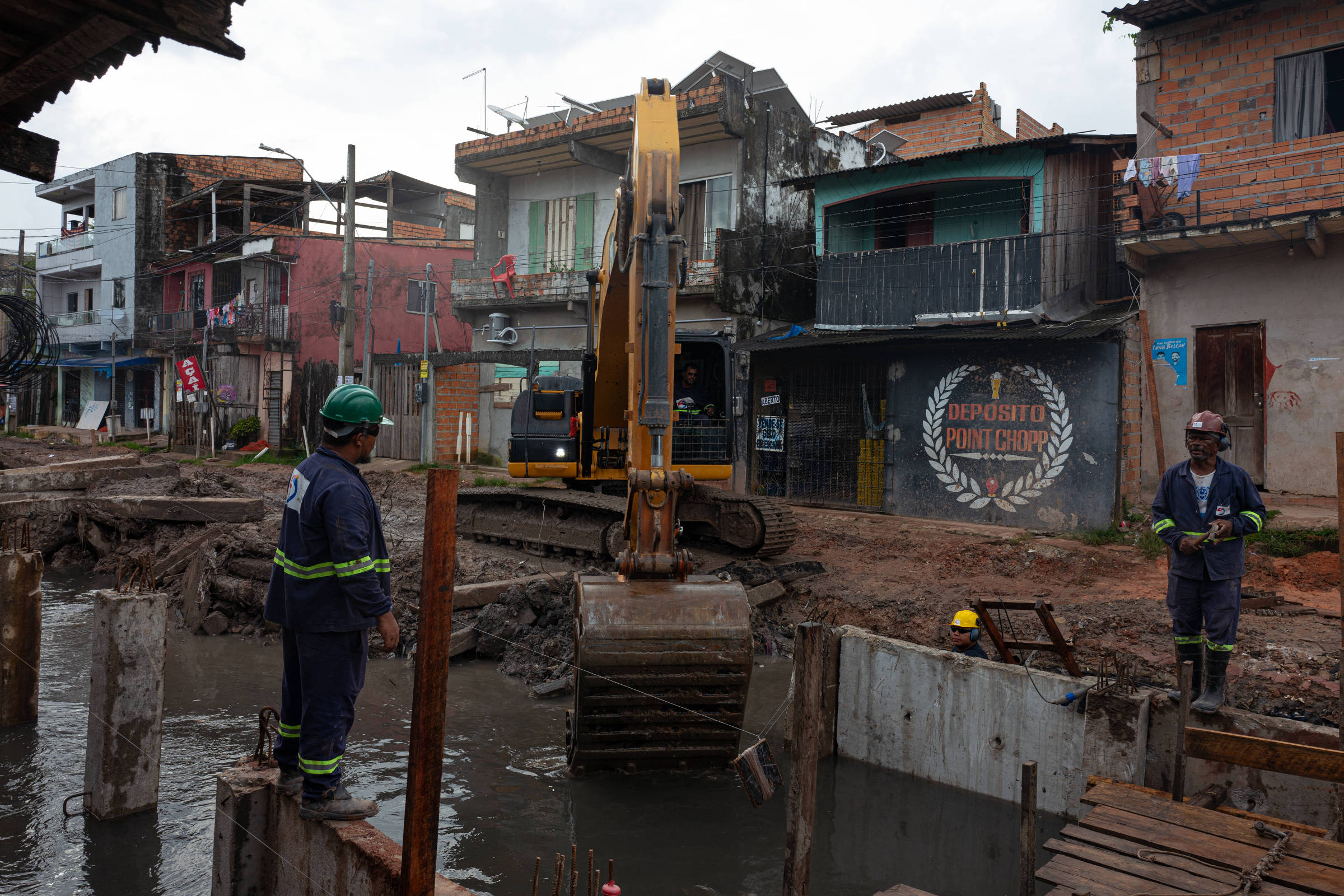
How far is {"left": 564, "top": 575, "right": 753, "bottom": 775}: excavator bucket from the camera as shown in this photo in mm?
5188

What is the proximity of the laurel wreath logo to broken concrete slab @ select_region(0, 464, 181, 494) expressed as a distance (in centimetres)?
1249

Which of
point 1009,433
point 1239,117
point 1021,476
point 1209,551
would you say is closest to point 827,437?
point 1009,433

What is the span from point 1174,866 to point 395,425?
24.1 meters

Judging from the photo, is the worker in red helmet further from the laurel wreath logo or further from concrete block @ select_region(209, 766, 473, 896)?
the laurel wreath logo

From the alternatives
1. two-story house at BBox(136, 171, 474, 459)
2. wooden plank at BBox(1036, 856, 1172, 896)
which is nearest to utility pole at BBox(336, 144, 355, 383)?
two-story house at BBox(136, 171, 474, 459)

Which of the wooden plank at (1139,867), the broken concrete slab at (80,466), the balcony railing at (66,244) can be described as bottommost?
the wooden plank at (1139,867)

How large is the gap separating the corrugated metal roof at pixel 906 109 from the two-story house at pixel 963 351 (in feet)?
23.0

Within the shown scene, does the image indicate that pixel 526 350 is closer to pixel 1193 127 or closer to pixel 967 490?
pixel 967 490

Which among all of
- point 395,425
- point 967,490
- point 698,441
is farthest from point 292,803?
point 395,425

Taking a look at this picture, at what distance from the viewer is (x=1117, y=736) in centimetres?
546

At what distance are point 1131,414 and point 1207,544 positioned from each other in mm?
9481

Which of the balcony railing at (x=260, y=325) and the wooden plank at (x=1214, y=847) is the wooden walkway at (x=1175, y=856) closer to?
the wooden plank at (x=1214, y=847)

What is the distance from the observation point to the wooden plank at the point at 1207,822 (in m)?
3.93

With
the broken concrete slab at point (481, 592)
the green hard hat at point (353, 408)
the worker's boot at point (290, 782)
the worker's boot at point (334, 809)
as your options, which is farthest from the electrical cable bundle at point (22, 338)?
the worker's boot at point (334, 809)
